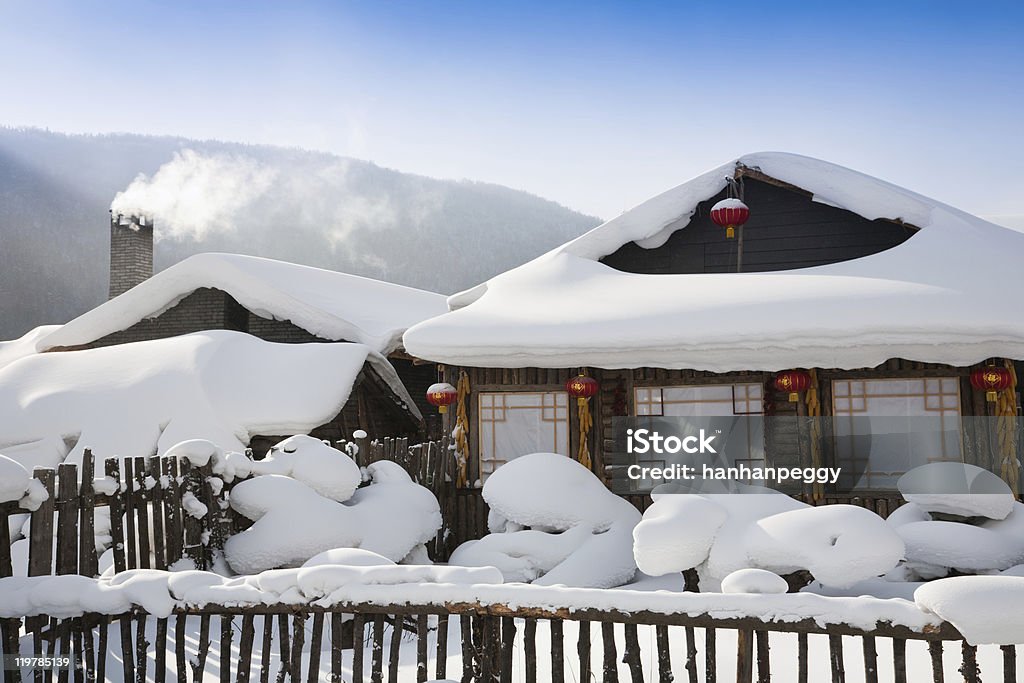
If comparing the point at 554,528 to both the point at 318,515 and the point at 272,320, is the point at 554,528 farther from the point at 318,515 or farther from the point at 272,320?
the point at 272,320

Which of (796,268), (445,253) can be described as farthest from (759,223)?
(445,253)

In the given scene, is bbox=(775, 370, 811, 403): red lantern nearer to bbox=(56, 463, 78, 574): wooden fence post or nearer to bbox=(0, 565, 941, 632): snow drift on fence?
bbox=(0, 565, 941, 632): snow drift on fence

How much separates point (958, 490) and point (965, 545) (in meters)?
1.54

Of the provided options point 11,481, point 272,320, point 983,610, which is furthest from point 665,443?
point 272,320

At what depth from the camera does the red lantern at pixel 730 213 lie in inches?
458

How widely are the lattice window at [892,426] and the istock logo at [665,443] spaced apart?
63.3 inches

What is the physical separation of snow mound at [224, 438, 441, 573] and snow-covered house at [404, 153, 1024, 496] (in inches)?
91.9

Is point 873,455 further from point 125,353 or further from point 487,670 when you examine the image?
point 125,353

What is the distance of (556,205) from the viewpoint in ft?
285

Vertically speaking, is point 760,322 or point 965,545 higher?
point 760,322

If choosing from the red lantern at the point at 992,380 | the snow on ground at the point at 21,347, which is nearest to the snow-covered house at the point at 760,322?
the red lantern at the point at 992,380

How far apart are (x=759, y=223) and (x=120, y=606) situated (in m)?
10.0

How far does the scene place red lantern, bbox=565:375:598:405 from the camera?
10953mm

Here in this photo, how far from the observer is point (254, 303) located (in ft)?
55.5
